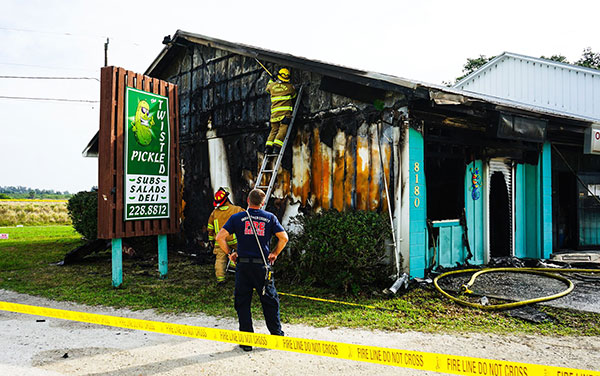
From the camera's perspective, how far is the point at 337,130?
27.4 ft

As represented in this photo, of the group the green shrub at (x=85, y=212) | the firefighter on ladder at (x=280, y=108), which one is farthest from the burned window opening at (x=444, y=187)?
the green shrub at (x=85, y=212)

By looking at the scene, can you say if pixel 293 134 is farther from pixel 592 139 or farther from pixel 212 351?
pixel 592 139

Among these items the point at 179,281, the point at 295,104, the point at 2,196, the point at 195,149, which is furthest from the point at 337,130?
the point at 2,196

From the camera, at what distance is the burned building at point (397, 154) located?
7.41m

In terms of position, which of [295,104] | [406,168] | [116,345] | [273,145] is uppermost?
[295,104]

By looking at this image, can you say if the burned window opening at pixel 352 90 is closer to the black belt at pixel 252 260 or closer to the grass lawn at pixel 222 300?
the grass lawn at pixel 222 300

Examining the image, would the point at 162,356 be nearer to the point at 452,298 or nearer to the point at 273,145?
the point at 452,298

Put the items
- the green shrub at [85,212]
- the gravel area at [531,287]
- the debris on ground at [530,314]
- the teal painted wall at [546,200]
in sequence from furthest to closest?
the green shrub at [85,212] < the teal painted wall at [546,200] < the gravel area at [531,287] < the debris on ground at [530,314]

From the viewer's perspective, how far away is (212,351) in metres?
4.45

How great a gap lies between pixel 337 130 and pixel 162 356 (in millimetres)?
5399

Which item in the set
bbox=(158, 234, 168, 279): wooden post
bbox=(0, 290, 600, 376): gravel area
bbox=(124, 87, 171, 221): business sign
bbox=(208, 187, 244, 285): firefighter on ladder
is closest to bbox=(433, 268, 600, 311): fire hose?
bbox=(0, 290, 600, 376): gravel area

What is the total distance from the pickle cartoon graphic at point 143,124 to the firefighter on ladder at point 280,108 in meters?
2.46

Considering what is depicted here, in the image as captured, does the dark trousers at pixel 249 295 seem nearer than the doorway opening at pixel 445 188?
Yes

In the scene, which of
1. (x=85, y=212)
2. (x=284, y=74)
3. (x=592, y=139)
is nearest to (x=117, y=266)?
(x=284, y=74)
